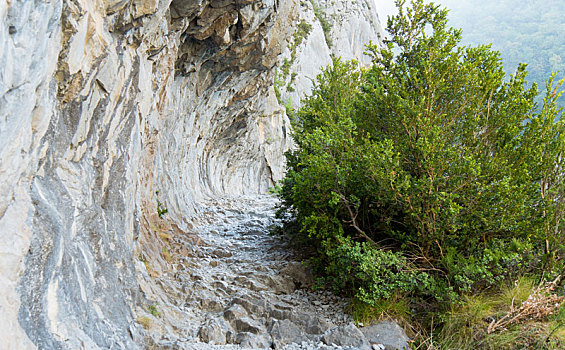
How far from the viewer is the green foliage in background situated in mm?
5652

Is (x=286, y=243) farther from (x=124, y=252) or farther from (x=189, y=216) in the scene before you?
(x=124, y=252)

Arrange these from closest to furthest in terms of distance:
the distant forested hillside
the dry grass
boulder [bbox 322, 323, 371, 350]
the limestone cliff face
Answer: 1. the limestone cliff face
2. the dry grass
3. boulder [bbox 322, 323, 371, 350]
4. the distant forested hillside

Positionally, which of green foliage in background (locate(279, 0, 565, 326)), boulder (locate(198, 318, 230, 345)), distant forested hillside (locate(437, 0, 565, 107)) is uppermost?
distant forested hillside (locate(437, 0, 565, 107))

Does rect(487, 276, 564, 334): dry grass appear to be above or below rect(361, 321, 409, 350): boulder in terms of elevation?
above

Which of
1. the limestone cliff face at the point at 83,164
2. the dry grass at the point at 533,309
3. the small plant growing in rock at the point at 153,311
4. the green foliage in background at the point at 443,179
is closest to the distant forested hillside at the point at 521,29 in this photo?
the green foliage in background at the point at 443,179

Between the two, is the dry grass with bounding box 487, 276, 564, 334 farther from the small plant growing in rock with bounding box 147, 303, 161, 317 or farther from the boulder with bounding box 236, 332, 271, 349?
the small plant growing in rock with bounding box 147, 303, 161, 317

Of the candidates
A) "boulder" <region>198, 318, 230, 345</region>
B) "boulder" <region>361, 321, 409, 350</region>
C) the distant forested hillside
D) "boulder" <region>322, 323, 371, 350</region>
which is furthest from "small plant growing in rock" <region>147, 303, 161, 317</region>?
the distant forested hillside

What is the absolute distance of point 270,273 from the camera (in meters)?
7.61

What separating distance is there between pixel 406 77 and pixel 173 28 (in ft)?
18.5

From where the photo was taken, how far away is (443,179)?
572 cm

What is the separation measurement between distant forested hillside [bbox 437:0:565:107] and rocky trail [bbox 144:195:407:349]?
5235cm

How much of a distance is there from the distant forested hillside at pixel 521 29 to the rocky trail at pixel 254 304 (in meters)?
52.4

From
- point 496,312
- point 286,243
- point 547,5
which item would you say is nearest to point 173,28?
point 286,243

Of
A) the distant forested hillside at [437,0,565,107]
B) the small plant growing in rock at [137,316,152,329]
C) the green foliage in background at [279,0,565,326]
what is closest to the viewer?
the small plant growing in rock at [137,316,152,329]
